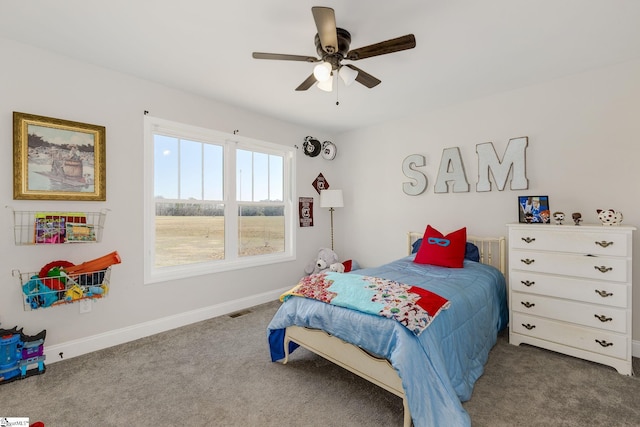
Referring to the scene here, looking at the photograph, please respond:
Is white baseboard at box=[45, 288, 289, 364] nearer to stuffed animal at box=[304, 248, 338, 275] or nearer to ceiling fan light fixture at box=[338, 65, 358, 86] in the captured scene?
stuffed animal at box=[304, 248, 338, 275]

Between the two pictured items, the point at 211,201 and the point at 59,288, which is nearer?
the point at 59,288

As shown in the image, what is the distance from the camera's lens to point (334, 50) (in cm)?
190

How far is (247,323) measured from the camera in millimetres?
3232

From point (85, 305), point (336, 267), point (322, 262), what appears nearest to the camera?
point (85, 305)

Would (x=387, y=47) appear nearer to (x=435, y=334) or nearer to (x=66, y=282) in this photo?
(x=435, y=334)

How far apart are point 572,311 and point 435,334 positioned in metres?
1.57

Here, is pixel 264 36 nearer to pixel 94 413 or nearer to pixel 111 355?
pixel 94 413

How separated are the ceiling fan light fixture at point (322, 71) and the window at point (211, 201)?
74.6 inches

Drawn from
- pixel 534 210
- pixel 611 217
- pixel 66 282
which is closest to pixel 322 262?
pixel 534 210

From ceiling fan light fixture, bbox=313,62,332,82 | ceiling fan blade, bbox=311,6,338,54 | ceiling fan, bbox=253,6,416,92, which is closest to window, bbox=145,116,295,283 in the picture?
ceiling fan, bbox=253,6,416,92

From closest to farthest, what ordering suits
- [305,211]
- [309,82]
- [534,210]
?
[309,82] → [534,210] → [305,211]

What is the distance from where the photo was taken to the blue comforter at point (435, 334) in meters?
1.56

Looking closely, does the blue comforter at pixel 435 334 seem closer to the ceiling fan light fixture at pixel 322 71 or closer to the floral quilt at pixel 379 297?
the floral quilt at pixel 379 297

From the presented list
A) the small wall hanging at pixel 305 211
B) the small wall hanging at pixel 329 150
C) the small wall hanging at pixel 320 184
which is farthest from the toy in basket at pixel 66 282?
the small wall hanging at pixel 329 150
